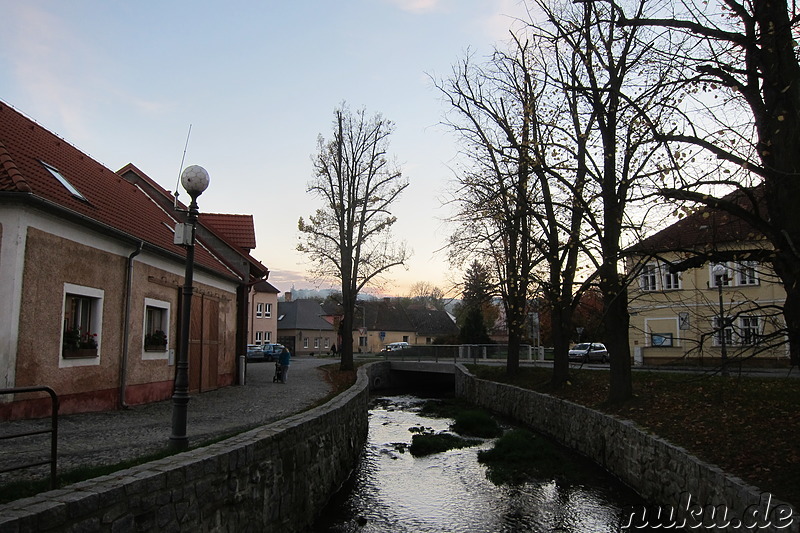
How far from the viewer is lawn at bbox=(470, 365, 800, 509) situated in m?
7.86

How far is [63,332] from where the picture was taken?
11.0m

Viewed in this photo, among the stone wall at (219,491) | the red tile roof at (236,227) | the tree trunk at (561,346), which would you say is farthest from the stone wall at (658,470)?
the red tile roof at (236,227)

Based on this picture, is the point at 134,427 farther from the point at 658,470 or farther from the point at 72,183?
the point at 658,470

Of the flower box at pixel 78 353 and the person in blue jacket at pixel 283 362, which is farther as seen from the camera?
the person in blue jacket at pixel 283 362

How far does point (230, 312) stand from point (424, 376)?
2230 cm

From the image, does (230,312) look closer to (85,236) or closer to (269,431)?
(85,236)

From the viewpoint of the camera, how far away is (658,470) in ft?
33.8

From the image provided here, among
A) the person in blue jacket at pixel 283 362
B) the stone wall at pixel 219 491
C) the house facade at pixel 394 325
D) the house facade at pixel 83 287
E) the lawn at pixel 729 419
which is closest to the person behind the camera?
the stone wall at pixel 219 491

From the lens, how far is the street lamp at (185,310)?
768 cm

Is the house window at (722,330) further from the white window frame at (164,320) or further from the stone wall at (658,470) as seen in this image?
the white window frame at (164,320)

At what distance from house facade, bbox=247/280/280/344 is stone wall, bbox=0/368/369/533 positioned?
5398cm

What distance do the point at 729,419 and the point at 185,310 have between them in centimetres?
954

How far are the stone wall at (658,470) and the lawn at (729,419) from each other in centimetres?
27

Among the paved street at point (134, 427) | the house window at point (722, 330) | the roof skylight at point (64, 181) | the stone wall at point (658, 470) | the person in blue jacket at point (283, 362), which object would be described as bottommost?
the stone wall at point (658, 470)
